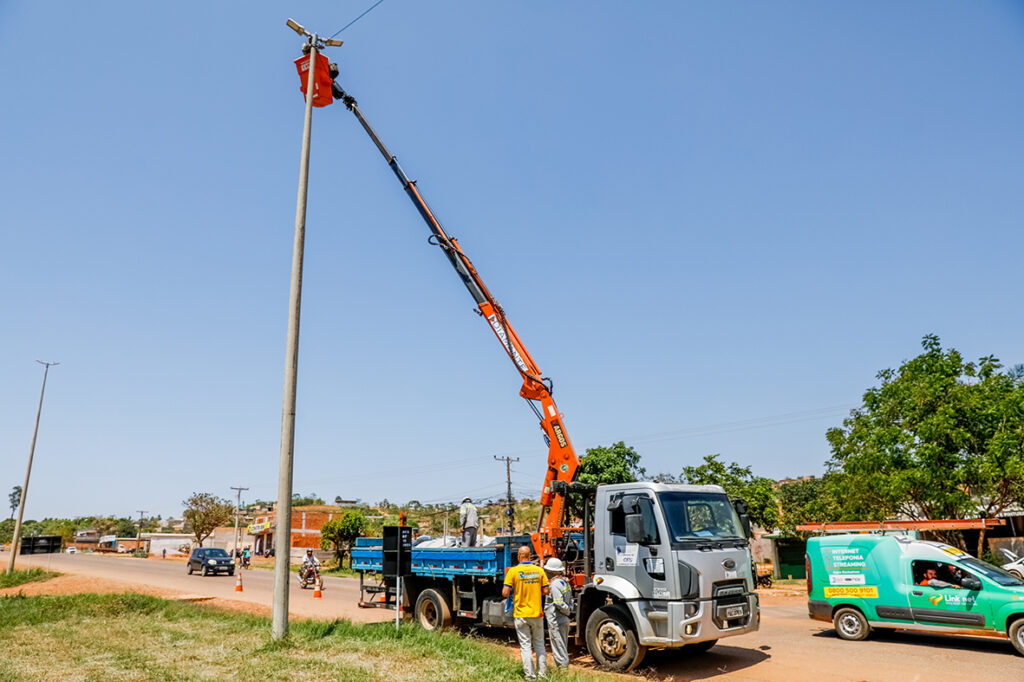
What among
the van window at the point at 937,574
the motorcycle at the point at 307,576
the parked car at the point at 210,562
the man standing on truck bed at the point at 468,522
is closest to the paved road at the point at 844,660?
the van window at the point at 937,574

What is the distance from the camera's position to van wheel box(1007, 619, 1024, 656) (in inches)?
437

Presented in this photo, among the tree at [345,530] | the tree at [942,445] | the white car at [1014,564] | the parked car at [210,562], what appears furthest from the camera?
the tree at [345,530]

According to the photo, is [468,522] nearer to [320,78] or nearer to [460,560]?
[460,560]

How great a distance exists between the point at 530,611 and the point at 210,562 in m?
32.2

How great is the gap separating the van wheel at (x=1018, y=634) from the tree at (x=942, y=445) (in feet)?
42.1

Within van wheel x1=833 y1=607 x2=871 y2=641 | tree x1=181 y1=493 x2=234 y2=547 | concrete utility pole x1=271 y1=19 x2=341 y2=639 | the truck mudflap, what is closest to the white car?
van wheel x1=833 y1=607 x2=871 y2=641

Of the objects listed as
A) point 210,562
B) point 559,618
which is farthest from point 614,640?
point 210,562

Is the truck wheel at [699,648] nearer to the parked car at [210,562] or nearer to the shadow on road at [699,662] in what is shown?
the shadow on road at [699,662]

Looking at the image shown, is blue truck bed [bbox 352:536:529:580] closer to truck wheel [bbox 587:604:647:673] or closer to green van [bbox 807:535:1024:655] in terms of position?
truck wheel [bbox 587:604:647:673]

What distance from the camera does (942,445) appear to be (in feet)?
78.3

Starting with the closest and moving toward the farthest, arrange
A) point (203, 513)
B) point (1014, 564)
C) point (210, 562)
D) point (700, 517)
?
1. point (700, 517)
2. point (1014, 564)
3. point (210, 562)
4. point (203, 513)

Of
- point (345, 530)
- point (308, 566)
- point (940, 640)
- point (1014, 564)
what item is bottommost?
point (940, 640)

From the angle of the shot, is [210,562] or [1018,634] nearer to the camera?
[1018,634]

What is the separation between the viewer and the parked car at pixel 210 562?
3619cm
